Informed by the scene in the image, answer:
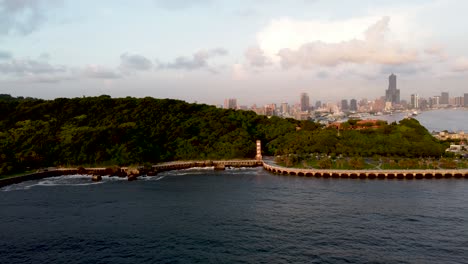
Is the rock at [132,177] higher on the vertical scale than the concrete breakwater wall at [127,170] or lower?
lower

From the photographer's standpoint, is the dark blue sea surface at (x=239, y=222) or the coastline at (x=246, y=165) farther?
the coastline at (x=246, y=165)

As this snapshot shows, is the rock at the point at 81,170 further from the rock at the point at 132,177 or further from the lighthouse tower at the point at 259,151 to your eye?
the lighthouse tower at the point at 259,151

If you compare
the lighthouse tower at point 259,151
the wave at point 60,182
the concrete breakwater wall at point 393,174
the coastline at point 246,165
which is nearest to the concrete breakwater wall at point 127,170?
the coastline at point 246,165

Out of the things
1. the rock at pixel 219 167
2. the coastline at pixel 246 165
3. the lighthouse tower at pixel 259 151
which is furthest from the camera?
the lighthouse tower at pixel 259 151

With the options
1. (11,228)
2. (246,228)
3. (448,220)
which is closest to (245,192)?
(246,228)

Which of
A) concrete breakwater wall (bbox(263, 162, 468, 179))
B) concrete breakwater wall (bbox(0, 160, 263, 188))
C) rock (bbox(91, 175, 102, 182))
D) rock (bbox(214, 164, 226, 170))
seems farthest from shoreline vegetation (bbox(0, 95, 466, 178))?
rock (bbox(91, 175, 102, 182))

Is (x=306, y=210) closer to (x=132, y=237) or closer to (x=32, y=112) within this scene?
(x=132, y=237)
